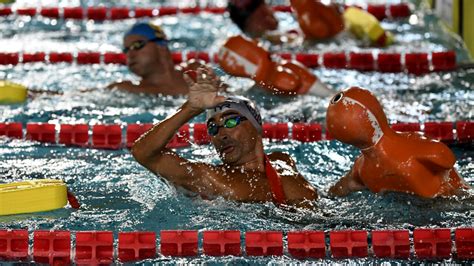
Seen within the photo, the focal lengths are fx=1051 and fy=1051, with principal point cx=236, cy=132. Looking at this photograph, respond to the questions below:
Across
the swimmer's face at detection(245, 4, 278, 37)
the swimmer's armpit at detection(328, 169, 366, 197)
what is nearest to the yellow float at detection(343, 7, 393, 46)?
the swimmer's face at detection(245, 4, 278, 37)

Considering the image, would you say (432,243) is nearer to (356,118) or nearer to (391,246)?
(391,246)

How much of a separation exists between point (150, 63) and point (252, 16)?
1955 millimetres

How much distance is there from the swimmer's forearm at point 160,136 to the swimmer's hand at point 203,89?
58mm

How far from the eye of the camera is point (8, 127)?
5590 mm

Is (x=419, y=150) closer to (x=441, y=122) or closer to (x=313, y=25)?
(x=441, y=122)

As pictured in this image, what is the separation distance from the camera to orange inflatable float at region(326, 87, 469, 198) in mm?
4078

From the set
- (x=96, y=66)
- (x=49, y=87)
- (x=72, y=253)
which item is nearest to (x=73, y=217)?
(x=72, y=253)

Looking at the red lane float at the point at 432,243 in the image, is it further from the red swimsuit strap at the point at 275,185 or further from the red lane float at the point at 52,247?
the red lane float at the point at 52,247

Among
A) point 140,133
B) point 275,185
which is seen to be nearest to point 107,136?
point 140,133

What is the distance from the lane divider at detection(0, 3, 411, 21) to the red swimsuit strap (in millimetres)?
5213

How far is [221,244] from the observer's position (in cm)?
386

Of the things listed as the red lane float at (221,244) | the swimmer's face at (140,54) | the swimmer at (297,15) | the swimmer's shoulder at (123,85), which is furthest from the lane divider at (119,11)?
the red lane float at (221,244)

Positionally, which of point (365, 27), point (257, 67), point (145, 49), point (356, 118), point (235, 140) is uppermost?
point (365, 27)

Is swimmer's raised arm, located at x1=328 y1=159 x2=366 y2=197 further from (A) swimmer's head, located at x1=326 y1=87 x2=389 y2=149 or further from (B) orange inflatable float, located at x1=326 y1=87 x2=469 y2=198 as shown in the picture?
(A) swimmer's head, located at x1=326 y1=87 x2=389 y2=149
